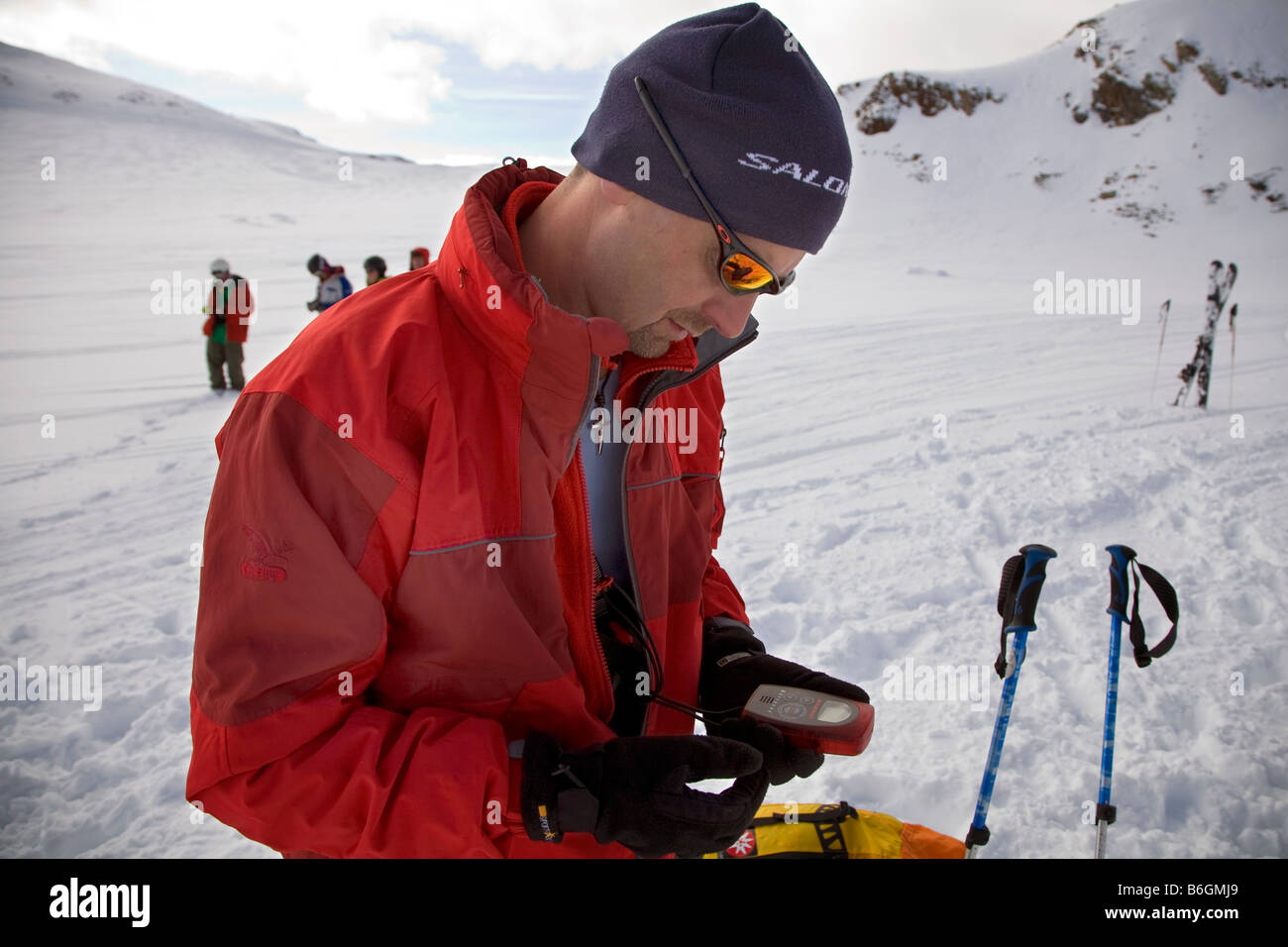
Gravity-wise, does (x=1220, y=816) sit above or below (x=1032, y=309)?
below

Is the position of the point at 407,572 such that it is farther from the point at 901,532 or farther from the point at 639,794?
the point at 901,532

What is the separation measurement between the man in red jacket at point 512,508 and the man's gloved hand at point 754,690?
1 centimetres

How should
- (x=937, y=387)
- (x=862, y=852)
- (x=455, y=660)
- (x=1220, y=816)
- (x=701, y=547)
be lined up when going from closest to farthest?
(x=455, y=660) → (x=701, y=547) → (x=862, y=852) → (x=1220, y=816) → (x=937, y=387)

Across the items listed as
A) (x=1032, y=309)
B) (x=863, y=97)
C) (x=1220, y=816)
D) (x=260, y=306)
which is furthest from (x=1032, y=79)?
(x=1220, y=816)

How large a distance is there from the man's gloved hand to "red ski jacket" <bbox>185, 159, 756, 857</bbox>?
338mm

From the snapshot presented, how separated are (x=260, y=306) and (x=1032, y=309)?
13.5 metres

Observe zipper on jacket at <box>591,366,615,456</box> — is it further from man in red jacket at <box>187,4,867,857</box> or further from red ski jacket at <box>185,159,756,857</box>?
red ski jacket at <box>185,159,756,857</box>

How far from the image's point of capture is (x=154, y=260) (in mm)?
18688

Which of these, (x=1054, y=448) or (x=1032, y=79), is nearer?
(x=1054, y=448)

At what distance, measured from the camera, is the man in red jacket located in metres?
1.04

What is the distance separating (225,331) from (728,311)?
8053 millimetres

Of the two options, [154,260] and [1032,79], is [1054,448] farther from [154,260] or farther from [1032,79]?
[1032,79]

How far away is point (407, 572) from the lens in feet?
3.79
